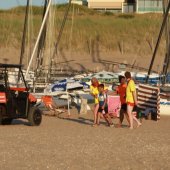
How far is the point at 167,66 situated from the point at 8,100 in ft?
46.7

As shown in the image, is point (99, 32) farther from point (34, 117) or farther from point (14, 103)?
point (14, 103)

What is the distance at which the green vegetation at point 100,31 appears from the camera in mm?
68312

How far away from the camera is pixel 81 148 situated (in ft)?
50.2

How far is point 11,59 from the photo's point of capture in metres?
62.6

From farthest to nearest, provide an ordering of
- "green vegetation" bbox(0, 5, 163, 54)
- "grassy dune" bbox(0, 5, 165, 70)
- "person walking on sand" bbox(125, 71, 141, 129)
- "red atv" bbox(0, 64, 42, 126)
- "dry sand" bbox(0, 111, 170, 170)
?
"green vegetation" bbox(0, 5, 163, 54) < "grassy dune" bbox(0, 5, 165, 70) < "red atv" bbox(0, 64, 42, 126) < "person walking on sand" bbox(125, 71, 141, 129) < "dry sand" bbox(0, 111, 170, 170)

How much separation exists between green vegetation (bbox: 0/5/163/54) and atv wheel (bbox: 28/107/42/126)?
42990 mm

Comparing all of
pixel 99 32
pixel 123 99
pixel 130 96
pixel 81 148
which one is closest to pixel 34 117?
pixel 123 99

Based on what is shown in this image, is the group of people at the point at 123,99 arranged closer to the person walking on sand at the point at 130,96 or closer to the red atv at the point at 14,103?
the person walking on sand at the point at 130,96

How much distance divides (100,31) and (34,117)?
2064 inches

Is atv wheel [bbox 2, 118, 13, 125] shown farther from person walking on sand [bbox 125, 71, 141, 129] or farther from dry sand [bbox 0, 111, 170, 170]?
person walking on sand [bbox 125, 71, 141, 129]

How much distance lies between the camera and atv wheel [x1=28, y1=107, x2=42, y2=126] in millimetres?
21688

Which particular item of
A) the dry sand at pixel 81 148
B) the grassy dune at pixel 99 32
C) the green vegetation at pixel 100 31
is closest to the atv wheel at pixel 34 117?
the dry sand at pixel 81 148

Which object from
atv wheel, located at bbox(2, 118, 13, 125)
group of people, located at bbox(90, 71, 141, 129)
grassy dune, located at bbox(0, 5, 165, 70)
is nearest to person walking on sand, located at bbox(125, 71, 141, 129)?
group of people, located at bbox(90, 71, 141, 129)

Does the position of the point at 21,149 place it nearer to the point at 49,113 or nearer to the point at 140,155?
the point at 140,155
